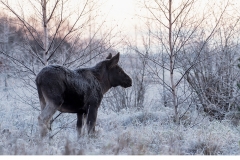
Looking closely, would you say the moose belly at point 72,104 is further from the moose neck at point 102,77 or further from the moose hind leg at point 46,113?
the moose neck at point 102,77

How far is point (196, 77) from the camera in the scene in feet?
42.5

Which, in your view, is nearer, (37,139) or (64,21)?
(37,139)

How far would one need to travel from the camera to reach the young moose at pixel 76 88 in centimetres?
719

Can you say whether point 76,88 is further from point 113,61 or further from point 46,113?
point 113,61

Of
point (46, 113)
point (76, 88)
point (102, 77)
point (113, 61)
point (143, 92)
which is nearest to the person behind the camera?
point (46, 113)

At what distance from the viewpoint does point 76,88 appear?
25.3ft

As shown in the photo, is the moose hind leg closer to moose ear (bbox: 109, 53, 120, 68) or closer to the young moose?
the young moose

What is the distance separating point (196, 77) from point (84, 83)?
5.88 metres

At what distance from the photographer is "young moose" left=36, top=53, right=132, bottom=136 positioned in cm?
719

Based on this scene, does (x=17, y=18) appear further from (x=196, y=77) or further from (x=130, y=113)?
(x=196, y=77)

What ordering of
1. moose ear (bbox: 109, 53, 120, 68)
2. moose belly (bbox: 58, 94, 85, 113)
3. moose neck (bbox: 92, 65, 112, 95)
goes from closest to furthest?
1. moose belly (bbox: 58, 94, 85, 113)
2. moose neck (bbox: 92, 65, 112, 95)
3. moose ear (bbox: 109, 53, 120, 68)

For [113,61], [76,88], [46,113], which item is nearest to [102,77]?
[113,61]

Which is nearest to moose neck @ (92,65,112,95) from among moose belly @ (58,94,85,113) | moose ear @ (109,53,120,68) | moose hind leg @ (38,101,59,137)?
moose ear @ (109,53,120,68)
